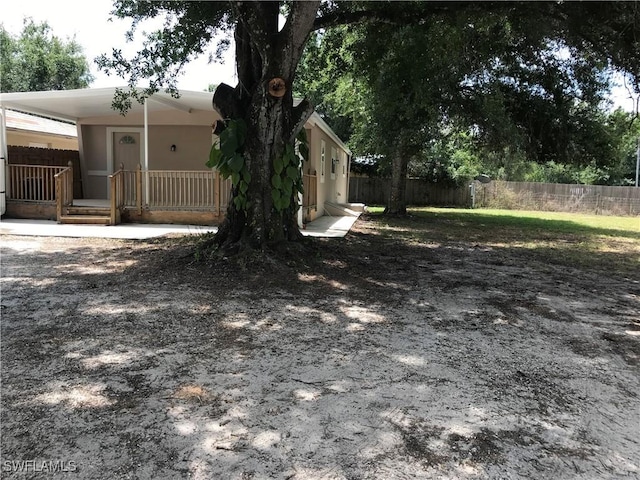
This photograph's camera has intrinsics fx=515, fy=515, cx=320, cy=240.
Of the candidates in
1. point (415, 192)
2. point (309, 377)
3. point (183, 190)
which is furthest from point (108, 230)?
point (415, 192)

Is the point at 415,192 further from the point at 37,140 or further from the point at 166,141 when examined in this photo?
the point at 37,140

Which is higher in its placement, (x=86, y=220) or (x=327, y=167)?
(x=327, y=167)

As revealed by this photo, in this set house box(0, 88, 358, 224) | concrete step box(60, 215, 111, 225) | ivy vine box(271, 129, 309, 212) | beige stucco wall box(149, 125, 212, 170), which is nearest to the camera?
ivy vine box(271, 129, 309, 212)

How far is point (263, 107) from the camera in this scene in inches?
271

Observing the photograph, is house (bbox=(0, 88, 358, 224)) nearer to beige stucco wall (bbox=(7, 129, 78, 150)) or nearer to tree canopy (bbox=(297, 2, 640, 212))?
tree canopy (bbox=(297, 2, 640, 212))

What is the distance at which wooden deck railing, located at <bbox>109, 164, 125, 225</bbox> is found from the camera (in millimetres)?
11430

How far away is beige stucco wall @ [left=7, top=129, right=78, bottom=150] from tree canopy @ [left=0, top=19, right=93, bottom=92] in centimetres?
1293

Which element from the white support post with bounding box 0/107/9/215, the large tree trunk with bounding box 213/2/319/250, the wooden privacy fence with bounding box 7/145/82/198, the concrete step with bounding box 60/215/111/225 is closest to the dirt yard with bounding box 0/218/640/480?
the large tree trunk with bounding box 213/2/319/250

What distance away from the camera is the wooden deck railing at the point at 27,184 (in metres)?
12.7

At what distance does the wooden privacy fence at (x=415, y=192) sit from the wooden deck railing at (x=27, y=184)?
17532 mm

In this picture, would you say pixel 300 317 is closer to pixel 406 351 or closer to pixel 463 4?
pixel 406 351

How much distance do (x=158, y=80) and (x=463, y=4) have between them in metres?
5.44

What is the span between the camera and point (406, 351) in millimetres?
3975

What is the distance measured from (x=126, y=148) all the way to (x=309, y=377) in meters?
12.9
